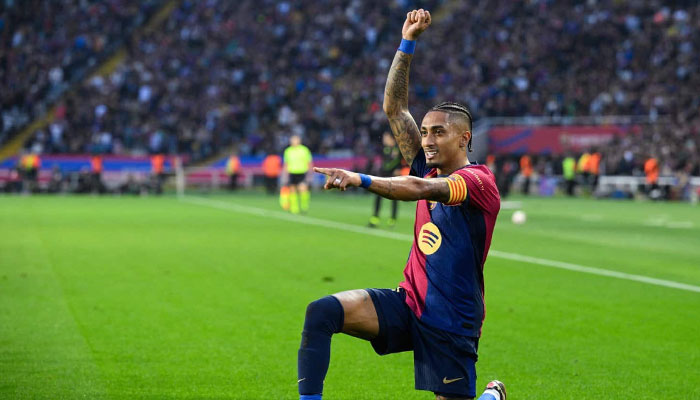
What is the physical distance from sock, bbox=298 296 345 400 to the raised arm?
117 cm

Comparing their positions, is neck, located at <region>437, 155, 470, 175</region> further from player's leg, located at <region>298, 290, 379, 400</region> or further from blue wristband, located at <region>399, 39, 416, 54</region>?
blue wristband, located at <region>399, 39, 416, 54</region>

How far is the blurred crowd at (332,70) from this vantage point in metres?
44.8

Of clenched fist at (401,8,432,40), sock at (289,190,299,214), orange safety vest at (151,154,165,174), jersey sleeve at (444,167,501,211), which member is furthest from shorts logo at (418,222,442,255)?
orange safety vest at (151,154,165,174)

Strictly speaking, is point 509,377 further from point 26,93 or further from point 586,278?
point 26,93

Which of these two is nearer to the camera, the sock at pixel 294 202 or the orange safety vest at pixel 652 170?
the sock at pixel 294 202

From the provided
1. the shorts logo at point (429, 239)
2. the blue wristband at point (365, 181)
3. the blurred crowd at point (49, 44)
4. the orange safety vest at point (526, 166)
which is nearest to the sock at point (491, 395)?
the shorts logo at point (429, 239)

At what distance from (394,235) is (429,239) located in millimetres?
15248

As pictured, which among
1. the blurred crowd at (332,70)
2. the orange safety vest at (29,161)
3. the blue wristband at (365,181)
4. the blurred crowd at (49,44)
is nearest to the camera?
the blue wristband at (365,181)

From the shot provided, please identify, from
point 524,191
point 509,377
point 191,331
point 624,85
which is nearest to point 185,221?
point 191,331

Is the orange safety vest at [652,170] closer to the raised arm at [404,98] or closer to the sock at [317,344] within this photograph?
the raised arm at [404,98]

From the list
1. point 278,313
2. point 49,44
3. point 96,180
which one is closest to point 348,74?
point 96,180

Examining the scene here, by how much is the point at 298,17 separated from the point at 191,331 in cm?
4438

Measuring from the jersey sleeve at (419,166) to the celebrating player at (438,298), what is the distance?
284 mm

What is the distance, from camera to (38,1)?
50.3 metres
